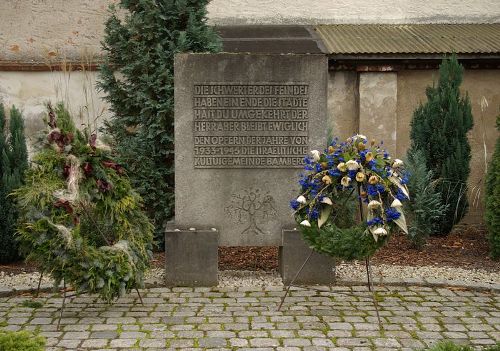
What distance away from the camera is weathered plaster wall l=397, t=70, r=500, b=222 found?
10680 mm

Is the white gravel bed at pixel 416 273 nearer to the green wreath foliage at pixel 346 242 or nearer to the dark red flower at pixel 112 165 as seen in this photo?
the green wreath foliage at pixel 346 242

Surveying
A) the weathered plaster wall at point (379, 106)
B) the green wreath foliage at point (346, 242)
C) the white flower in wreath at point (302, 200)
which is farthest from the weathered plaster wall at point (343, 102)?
the green wreath foliage at point (346, 242)

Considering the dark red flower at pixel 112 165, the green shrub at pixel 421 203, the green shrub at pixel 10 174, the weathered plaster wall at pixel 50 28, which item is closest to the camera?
the dark red flower at pixel 112 165

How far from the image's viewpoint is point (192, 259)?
6.77 metres

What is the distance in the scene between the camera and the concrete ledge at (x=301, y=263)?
6828 mm

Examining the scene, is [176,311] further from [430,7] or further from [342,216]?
[430,7]

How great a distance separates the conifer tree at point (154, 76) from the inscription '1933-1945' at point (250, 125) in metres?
1.38

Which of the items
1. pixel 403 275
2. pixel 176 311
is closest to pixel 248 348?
pixel 176 311

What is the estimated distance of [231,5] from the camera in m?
11.9

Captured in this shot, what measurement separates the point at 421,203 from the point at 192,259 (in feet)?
11.2

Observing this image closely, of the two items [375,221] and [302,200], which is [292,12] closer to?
[302,200]

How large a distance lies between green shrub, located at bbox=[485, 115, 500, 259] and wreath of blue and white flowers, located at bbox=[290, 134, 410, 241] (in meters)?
2.49

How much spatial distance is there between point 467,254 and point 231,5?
20.4 feet

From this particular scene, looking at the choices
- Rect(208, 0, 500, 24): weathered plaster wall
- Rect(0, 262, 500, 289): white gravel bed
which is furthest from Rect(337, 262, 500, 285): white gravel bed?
Rect(208, 0, 500, 24): weathered plaster wall
